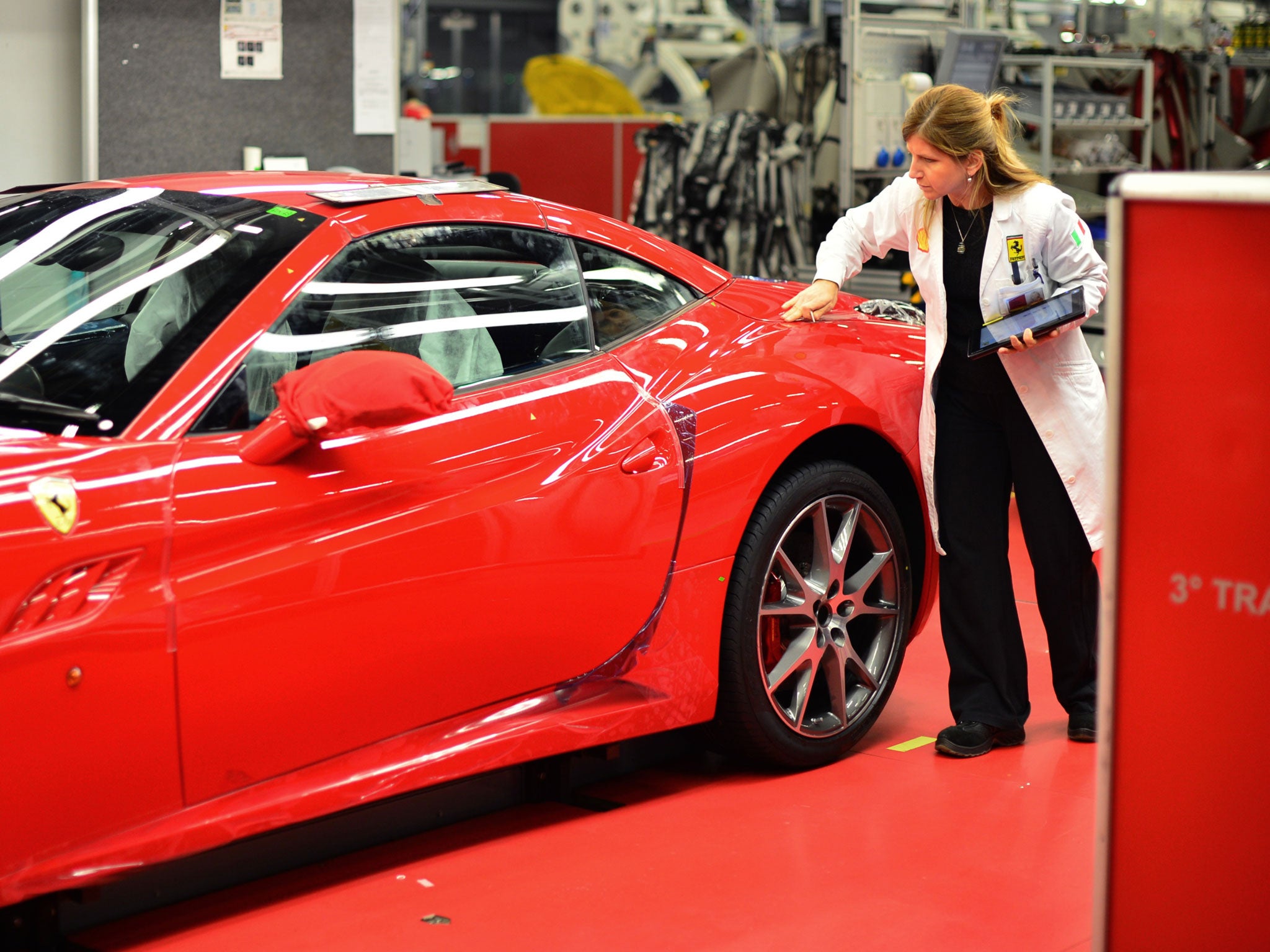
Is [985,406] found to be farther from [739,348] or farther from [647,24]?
[647,24]

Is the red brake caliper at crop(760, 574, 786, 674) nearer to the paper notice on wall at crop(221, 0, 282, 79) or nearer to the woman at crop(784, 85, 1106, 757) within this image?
the woman at crop(784, 85, 1106, 757)

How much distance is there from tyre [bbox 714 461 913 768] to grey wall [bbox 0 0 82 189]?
3805 millimetres

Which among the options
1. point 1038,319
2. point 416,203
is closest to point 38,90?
point 416,203

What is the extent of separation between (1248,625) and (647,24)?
14669mm

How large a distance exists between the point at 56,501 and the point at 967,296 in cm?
218

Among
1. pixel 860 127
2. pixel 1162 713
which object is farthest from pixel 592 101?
pixel 1162 713

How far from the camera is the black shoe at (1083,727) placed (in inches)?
155

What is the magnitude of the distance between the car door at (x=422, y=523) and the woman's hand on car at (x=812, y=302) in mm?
625

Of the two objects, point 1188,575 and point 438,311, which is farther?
point 438,311

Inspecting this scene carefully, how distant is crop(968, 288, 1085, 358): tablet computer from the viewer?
345cm

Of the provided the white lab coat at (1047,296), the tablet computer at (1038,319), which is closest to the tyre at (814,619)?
the white lab coat at (1047,296)

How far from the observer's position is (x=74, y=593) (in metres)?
2.35

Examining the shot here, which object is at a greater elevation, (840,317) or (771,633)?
(840,317)

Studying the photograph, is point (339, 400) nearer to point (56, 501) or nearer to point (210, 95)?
point (56, 501)
